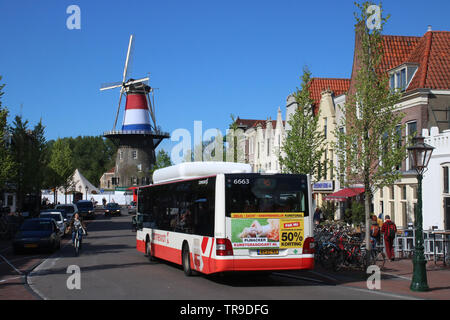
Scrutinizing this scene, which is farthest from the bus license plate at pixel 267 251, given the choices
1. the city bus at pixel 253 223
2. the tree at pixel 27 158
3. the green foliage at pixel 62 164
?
the green foliage at pixel 62 164

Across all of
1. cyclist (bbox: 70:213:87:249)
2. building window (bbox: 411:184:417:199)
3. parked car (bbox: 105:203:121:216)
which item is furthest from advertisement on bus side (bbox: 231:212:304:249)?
parked car (bbox: 105:203:121:216)

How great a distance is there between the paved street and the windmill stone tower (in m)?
65.4

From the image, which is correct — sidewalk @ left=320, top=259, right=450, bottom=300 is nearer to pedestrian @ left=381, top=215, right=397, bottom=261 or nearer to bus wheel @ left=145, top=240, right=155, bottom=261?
pedestrian @ left=381, top=215, right=397, bottom=261

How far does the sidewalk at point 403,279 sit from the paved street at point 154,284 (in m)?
0.07

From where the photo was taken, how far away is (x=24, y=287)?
44.9ft

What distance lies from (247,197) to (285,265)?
191cm

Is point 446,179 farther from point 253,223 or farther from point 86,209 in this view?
point 86,209

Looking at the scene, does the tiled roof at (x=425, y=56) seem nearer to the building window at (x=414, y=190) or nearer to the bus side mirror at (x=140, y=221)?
the building window at (x=414, y=190)

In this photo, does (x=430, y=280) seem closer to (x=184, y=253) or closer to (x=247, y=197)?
(x=247, y=197)

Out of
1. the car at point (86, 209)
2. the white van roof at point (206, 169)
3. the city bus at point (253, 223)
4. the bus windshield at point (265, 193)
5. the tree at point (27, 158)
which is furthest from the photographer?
the car at point (86, 209)

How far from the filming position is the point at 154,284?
46.6 feet

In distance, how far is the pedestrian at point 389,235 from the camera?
19.9m
